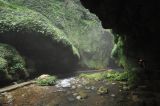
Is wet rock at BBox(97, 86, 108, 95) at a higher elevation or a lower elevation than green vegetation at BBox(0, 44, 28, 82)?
lower

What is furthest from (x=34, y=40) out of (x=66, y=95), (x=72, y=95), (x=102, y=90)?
(x=102, y=90)

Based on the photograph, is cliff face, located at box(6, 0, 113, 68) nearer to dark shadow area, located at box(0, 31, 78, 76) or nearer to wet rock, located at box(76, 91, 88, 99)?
dark shadow area, located at box(0, 31, 78, 76)

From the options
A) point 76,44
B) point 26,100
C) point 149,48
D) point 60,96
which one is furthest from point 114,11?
point 76,44

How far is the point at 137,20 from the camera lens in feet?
38.0

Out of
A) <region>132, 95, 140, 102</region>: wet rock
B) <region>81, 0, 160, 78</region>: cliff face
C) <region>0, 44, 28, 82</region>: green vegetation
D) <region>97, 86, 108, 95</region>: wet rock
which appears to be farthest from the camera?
<region>0, 44, 28, 82</region>: green vegetation

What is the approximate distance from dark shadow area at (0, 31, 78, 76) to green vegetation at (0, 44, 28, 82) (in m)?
0.95

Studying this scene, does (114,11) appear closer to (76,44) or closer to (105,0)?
(105,0)

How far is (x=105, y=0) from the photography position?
1112cm

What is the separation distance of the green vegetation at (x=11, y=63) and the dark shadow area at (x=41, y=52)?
95cm

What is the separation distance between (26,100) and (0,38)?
7395 mm

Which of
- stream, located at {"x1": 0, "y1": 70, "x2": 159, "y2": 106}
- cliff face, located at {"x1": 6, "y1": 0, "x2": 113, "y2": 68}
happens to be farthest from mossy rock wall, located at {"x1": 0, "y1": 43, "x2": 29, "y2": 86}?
cliff face, located at {"x1": 6, "y1": 0, "x2": 113, "y2": 68}

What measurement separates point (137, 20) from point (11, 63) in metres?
10.2

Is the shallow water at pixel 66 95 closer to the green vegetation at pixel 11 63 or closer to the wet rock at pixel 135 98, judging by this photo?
the wet rock at pixel 135 98

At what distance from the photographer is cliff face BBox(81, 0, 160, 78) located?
1072cm
